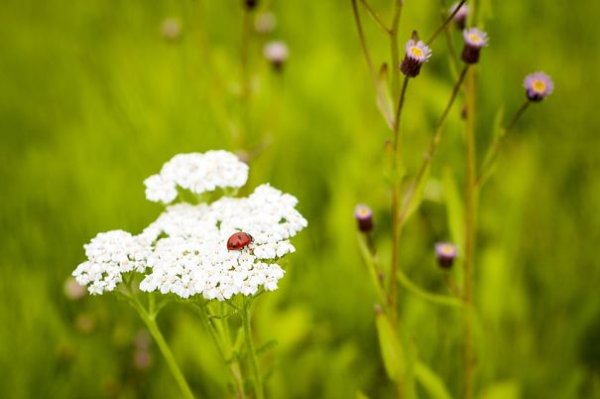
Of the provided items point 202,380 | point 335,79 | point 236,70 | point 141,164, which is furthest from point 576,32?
point 202,380

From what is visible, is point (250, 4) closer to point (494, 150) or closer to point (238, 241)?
point (494, 150)

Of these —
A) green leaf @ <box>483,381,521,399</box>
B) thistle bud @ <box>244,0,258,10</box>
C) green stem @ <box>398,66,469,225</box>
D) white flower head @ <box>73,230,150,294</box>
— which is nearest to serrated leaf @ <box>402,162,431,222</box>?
green stem @ <box>398,66,469,225</box>

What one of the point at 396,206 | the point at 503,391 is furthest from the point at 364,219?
the point at 503,391

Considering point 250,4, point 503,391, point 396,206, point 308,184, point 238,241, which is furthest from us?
point 308,184

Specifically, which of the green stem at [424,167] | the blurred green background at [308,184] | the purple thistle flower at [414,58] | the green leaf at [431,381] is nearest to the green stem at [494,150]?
the green stem at [424,167]

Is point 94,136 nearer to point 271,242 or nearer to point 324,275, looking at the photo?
point 324,275

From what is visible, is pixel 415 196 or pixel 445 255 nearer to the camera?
pixel 415 196
